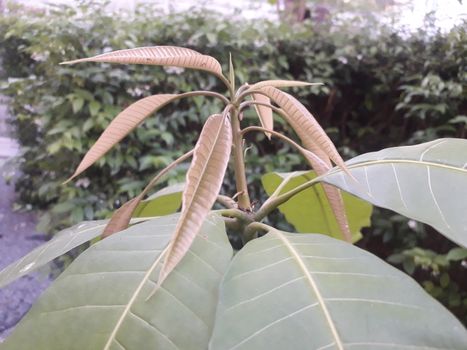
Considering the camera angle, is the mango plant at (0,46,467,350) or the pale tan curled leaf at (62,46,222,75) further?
the pale tan curled leaf at (62,46,222,75)

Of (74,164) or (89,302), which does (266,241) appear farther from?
(74,164)

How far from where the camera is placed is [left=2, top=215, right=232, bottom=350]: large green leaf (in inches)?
13.5

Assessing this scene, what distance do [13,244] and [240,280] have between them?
1.43 m

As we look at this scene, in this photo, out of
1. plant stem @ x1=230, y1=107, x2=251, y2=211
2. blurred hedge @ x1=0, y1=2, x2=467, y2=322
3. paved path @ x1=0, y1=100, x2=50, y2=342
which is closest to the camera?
plant stem @ x1=230, y1=107, x2=251, y2=211

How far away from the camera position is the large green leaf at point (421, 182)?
1.38 ft

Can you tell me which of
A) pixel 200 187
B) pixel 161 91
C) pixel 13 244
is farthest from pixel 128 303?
pixel 161 91

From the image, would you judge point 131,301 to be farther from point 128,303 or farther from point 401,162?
point 401,162

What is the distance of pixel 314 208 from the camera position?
73 centimetres

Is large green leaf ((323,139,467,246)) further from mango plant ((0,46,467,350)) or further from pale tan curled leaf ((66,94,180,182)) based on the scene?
pale tan curled leaf ((66,94,180,182))

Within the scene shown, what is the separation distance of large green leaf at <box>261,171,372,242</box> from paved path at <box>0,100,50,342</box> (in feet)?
2.98

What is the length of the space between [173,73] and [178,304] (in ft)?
4.94

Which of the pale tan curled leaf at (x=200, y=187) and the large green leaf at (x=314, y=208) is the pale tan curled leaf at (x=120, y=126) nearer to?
the pale tan curled leaf at (x=200, y=187)

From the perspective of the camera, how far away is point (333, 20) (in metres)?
2.10

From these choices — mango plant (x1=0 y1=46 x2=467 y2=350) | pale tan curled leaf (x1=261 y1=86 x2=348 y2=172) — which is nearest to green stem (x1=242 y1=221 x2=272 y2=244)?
mango plant (x1=0 y1=46 x2=467 y2=350)
